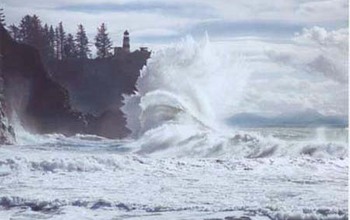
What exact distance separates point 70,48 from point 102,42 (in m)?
0.12

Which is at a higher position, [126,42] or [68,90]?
[126,42]

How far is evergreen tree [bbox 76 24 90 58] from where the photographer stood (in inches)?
106

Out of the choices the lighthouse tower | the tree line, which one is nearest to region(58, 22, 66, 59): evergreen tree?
the tree line

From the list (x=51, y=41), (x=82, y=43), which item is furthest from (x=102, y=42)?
(x=51, y=41)

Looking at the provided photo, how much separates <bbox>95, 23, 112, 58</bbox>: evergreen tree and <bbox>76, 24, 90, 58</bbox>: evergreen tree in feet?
0.13

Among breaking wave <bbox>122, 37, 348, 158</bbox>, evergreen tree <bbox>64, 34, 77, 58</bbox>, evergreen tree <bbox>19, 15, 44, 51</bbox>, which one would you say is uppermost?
evergreen tree <bbox>19, 15, 44, 51</bbox>

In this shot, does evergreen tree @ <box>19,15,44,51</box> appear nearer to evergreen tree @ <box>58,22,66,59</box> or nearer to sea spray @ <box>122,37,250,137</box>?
evergreen tree @ <box>58,22,66,59</box>

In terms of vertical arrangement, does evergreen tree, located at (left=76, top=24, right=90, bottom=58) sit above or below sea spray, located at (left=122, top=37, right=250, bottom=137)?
above

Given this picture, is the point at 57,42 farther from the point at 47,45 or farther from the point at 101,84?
the point at 101,84

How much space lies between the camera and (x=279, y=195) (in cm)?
255

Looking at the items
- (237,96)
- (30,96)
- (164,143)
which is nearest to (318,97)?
(237,96)

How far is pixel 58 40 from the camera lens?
2.69 m

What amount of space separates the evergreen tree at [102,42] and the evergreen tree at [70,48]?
3.3 inches

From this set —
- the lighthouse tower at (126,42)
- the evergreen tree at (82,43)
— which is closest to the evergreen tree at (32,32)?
the evergreen tree at (82,43)
